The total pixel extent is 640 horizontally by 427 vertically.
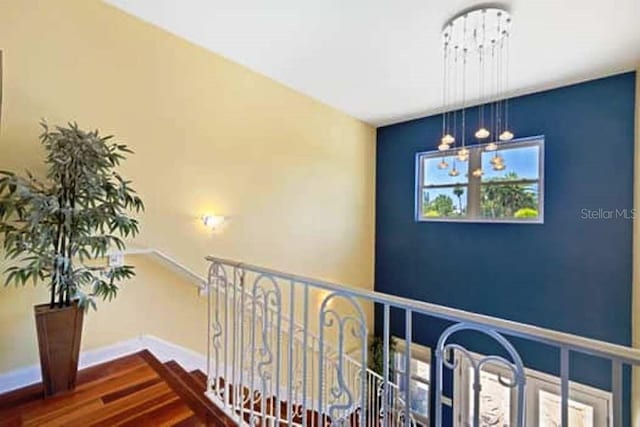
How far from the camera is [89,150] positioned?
2.17 m

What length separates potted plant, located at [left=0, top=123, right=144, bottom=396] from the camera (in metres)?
1.97

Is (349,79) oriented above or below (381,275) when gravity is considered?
above

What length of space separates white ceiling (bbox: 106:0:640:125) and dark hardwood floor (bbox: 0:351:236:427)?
2833 millimetres

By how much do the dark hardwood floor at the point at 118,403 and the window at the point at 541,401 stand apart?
8.99ft

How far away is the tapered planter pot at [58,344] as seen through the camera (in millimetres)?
2068

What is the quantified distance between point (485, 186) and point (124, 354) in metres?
4.46

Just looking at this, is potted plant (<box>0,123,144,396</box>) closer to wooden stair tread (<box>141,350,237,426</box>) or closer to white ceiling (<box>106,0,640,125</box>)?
wooden stair tread (<box>141,350,237,426</box>)

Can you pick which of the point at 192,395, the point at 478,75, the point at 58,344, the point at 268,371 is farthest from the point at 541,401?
the point at 58,344

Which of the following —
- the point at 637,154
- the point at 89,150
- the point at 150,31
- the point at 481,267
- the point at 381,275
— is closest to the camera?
the point at 89,150

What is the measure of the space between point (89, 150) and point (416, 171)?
423cm

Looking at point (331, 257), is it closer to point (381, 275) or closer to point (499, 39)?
point (381, 275)

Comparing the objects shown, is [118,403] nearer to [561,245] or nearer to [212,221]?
[212,221]

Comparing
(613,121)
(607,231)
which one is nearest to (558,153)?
(613,121)

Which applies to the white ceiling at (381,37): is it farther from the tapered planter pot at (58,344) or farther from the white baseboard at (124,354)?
the white baseboard at (124,354)
